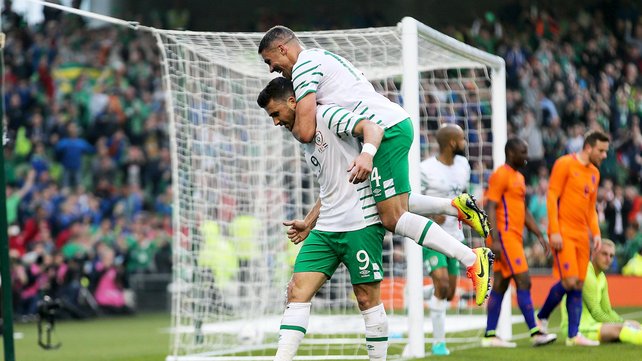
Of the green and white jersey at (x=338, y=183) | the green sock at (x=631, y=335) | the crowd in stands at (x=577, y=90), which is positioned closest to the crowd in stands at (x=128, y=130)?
the crowd in stands at (x=577, y=90)

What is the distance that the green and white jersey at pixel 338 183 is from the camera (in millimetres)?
6523

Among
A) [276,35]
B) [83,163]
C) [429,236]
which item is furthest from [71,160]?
[429,236]

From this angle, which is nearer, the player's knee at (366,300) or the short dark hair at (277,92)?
the short dark hair at (277,92)

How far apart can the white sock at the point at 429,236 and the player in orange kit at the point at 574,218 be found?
13.5 ft

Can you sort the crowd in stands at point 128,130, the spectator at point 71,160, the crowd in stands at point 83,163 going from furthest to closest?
the spectator at point 71,160 < the crowd in stands at point 83,163 < the crowd in stands at point 128,130

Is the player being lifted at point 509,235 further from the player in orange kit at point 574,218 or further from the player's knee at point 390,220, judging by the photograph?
the player's knee at point 390,220

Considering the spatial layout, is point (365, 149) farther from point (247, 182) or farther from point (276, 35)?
point (247, 182)

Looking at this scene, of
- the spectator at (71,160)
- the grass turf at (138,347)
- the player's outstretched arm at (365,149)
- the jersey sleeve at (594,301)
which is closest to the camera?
the player's outstretched arm at (365,149)

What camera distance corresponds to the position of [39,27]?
82.3ft

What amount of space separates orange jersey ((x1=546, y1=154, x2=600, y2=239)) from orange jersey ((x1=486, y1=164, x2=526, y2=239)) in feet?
0.96

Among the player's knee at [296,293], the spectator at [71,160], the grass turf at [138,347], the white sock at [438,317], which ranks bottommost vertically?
the grass turf at [138,347]

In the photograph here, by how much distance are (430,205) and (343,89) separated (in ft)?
2.87

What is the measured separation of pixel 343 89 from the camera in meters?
6.66

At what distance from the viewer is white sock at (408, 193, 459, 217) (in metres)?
6.61
